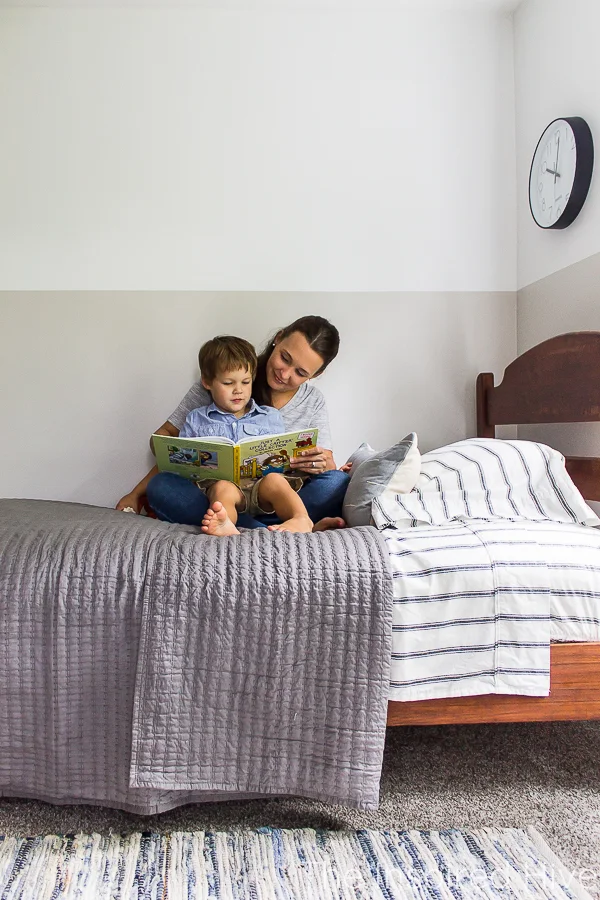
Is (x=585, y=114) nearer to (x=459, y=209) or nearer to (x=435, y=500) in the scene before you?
(x=459, y=209)

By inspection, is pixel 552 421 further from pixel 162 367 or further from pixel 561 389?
pixel 162 367

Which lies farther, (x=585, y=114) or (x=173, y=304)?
(x=173, y=304)

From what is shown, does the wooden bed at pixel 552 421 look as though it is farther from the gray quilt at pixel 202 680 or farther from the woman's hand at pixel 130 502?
the woman's hand at pixel 130 502

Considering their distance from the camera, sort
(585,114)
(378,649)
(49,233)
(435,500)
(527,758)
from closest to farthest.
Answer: (378,649) < (527,758) < (435,500) < (585,114) < (49,233)

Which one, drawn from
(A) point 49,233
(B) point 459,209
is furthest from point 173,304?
(B) point 459,209

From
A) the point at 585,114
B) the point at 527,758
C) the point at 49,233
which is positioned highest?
the point at 585,114

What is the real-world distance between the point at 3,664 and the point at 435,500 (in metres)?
0.85

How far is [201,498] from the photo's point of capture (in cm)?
155

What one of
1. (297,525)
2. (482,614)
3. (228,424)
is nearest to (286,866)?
(482,614)

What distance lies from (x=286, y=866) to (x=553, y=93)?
2017mm

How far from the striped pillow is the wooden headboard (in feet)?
0.71

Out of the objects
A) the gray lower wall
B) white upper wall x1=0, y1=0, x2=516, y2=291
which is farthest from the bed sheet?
white upper wall x1=0, y1=0, x2=516, y2=291

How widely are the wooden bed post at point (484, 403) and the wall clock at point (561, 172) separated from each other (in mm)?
478

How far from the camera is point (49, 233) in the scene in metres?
2.16
